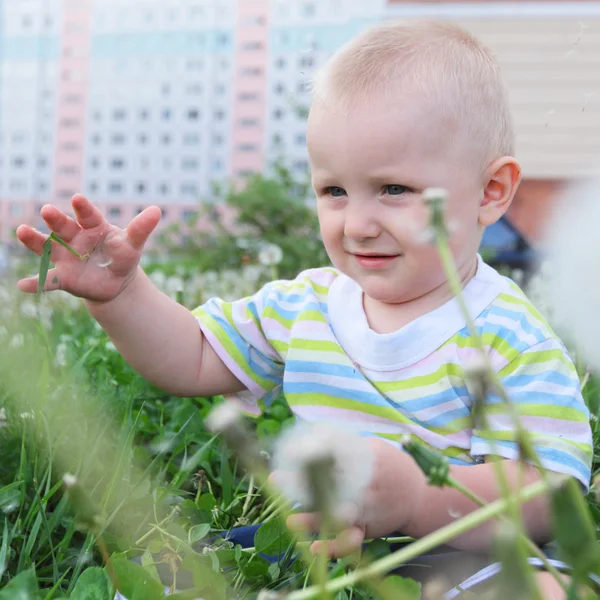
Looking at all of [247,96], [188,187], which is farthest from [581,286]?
[188,187]

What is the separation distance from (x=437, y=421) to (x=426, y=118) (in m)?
0.50

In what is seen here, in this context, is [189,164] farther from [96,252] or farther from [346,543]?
[346,543]

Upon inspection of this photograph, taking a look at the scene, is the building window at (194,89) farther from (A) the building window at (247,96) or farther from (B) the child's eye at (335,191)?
(B) the child's eye at (335,191)

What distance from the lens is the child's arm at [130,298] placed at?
57.7 inches

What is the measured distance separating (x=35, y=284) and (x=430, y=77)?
76 centimetres

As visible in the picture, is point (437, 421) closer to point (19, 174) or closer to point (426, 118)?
point (426, 118)

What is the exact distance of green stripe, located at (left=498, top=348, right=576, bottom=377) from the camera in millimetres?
1327

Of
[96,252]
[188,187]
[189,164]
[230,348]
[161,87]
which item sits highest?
[96,252]

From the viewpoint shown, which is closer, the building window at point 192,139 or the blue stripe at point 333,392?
the blue stripe at point 333,392

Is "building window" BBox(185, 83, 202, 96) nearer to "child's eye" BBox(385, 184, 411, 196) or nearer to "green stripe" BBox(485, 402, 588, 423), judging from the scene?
"child's eye" BBox(385, 184, 411, 196)

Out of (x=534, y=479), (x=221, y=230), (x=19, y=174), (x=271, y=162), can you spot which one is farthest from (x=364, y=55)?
(x=19, y=174)

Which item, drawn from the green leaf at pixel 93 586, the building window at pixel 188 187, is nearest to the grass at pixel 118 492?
the green leaf at pixel 93 586

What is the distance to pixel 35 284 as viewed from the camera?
56.9 inches

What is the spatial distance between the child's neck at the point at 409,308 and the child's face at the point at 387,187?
0.06 feet
